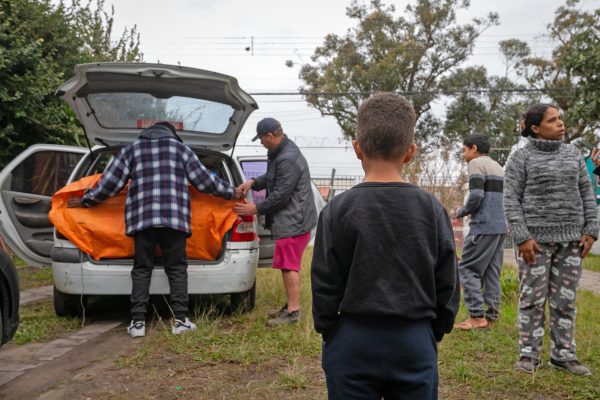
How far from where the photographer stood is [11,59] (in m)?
7.65

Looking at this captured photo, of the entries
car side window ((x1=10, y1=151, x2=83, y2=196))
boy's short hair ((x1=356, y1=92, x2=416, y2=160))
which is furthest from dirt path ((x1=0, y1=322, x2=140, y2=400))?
boy's short hair ((x1=356, y1=92, x2=416, y2=160))

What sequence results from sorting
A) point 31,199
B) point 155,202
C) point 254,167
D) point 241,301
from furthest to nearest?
point 254,167, point 31,199, point 241,301, point 155,202

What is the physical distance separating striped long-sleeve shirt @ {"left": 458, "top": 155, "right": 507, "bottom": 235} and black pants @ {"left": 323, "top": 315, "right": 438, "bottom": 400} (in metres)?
3.43

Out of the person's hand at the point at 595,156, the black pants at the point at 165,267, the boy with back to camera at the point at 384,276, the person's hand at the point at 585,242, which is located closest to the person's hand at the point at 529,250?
the person's hand at the point at 585,242

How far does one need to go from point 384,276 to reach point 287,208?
11.0 feet

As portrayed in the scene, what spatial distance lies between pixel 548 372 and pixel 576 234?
907mm

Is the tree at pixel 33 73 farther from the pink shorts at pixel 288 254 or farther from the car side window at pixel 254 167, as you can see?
the pink shorts at pixel 288 254

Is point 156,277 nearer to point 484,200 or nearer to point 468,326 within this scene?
point 468,326

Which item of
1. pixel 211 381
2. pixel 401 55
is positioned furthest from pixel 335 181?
pixel 211 381

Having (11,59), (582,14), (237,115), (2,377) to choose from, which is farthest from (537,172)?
(582,14)

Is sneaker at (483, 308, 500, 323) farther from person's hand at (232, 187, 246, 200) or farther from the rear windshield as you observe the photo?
the rear windshield

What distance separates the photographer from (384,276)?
6.34ft

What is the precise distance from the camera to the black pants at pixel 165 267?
474 cm

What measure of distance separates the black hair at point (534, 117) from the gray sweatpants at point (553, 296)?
78cm
